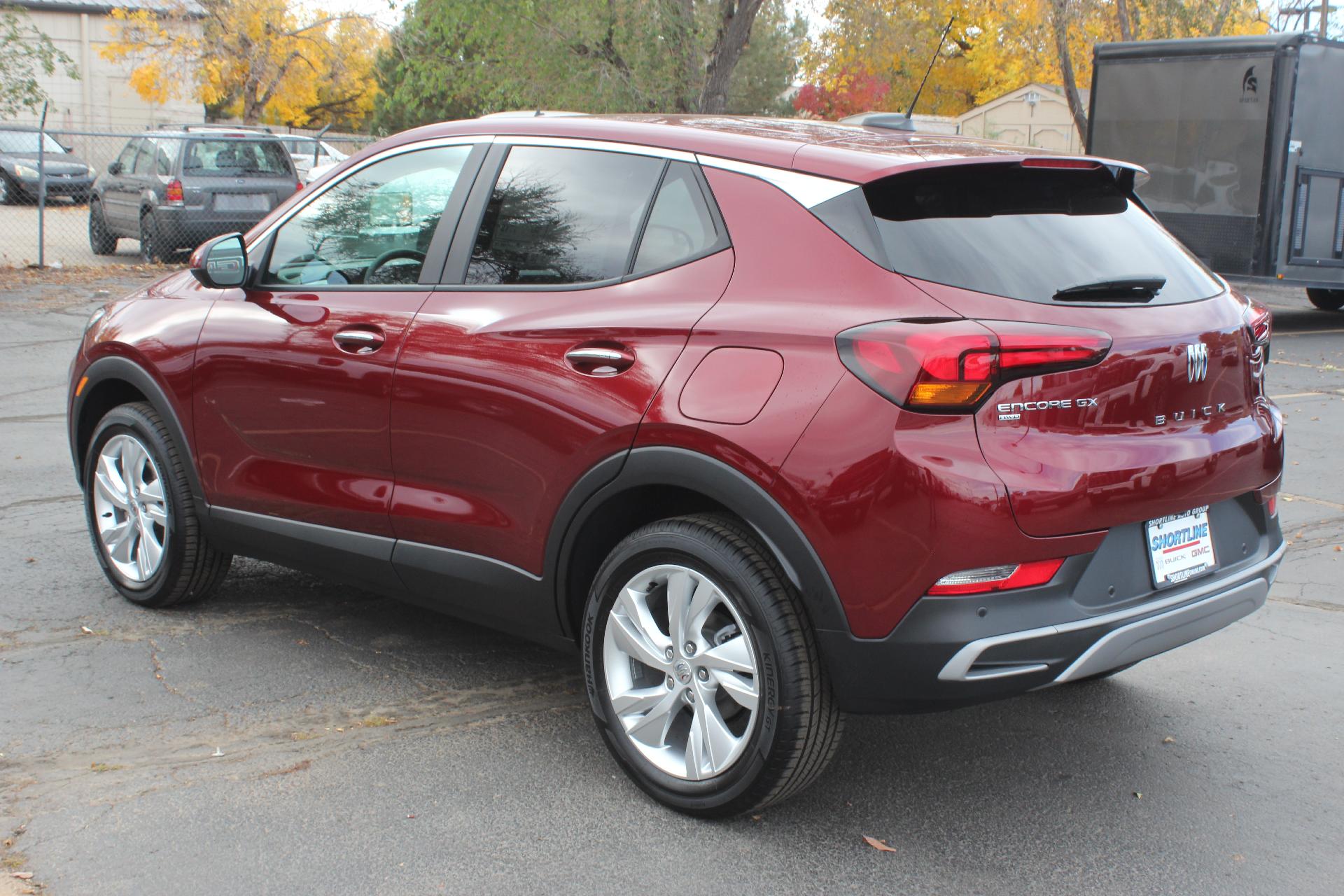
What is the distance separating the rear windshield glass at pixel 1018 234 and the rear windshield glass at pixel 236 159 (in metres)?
16.4

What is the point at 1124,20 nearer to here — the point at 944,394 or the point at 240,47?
the point at 944,394

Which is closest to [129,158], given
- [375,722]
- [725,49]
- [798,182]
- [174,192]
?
[174,192]

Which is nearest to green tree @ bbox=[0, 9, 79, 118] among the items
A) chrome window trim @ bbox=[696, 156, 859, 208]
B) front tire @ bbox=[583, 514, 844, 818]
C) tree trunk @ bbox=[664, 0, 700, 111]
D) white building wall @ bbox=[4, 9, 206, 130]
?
tree trunk @ bbox=[664, 0, 700, 111]

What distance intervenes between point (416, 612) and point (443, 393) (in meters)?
1.51

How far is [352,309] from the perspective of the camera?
4.23m

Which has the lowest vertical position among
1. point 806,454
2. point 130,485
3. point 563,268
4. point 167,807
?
point 167,807

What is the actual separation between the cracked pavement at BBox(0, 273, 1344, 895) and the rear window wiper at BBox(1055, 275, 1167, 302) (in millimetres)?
1345

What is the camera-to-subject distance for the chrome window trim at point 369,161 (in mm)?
4184

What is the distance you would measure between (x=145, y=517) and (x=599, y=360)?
2.36 metres

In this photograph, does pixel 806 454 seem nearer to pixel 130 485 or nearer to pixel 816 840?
pixel 816 840

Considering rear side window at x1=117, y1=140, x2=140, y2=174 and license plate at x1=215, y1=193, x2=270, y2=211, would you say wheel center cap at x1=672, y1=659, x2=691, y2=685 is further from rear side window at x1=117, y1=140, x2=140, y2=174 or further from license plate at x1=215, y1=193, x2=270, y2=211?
rear side window at x1=117, y1=140, x2=140, y2=174

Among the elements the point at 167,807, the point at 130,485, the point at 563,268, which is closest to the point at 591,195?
the point at 563,268

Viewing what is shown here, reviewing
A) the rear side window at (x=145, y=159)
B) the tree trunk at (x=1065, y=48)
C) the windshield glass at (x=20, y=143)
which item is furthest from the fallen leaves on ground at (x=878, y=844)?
the windshield glass at (x=20, y=143)

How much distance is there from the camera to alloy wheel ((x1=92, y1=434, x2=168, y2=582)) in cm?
499
